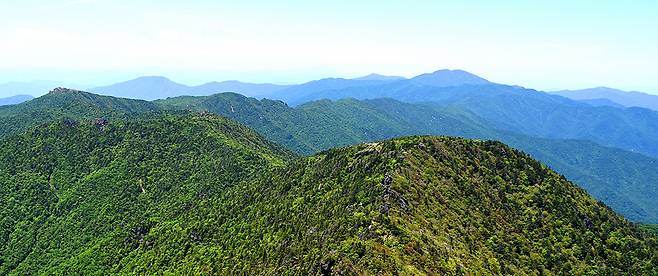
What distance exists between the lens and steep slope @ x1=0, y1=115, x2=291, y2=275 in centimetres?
12788

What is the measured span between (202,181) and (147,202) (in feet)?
56.6

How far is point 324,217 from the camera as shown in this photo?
Result: 7681 centimetres

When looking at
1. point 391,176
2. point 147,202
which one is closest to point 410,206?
point 391,176

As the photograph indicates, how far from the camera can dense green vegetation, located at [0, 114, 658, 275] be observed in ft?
220

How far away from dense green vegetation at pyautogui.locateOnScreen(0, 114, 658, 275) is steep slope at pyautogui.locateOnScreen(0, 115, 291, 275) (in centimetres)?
47

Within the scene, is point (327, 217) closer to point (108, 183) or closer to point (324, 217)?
point (324, 217)

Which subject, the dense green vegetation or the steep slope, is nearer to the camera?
the dense green vegetation

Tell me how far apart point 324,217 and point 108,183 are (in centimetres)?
10521

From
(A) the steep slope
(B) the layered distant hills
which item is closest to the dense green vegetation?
(B) the layered distant hills

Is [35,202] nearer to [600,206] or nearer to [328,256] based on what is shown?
[328,256]

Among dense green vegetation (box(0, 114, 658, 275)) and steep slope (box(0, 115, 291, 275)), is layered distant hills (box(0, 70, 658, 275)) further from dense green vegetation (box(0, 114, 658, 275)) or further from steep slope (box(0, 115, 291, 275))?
steep slope (box(0, 115, 291, 275))

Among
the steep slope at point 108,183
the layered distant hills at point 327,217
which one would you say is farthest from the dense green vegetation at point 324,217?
the steep slope at point 108,183

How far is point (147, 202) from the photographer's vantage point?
145 meters

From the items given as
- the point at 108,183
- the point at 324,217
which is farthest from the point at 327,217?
the point at 108,183
